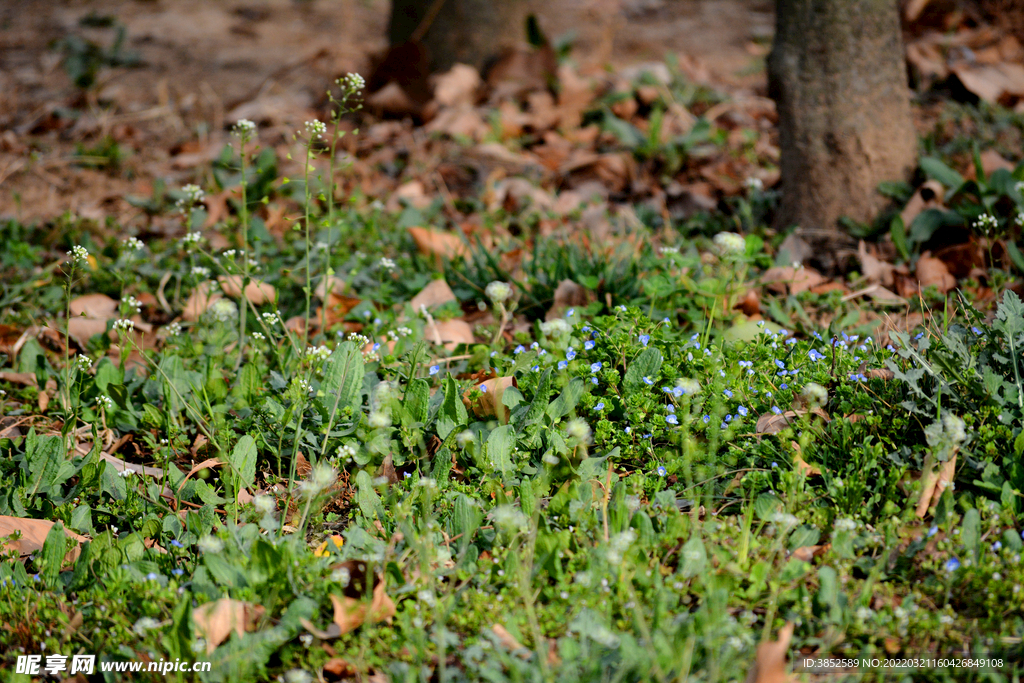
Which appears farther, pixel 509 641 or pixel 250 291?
pixel 250 291

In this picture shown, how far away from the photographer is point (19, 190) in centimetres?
420

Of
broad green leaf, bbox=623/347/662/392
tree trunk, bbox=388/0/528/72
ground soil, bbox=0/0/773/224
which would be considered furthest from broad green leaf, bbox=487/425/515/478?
tree trunk, bbox=388/0/528/72

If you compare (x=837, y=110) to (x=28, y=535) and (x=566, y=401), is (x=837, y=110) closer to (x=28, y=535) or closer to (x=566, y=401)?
(x=566, y=401)

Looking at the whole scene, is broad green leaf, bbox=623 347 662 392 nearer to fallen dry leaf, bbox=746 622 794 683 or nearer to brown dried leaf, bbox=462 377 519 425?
brown dried leaf, bbox=462 377 519 425

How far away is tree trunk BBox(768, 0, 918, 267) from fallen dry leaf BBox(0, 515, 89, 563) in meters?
2.80

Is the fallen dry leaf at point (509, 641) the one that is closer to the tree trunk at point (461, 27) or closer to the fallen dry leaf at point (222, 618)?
the fallen dry leaf at point (222, 618)

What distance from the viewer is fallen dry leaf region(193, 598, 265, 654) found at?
1590 mm

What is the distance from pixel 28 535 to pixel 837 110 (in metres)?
3.23

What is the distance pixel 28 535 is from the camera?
196 centimetres

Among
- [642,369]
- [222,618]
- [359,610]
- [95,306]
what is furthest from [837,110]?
[95,306]

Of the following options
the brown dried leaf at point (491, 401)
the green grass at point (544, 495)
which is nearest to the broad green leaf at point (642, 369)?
the green grass at point (544, 495)

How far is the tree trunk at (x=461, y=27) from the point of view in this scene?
5047 mm

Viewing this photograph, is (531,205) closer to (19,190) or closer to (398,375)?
(398,375)

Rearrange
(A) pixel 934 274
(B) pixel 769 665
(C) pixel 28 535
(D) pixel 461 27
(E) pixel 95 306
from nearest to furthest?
(B) pixel 769 665 < (C) pixel 28 535 < (A) pixel 934 274 < (E) pixel 95 306 < (D) pixel 461 27
